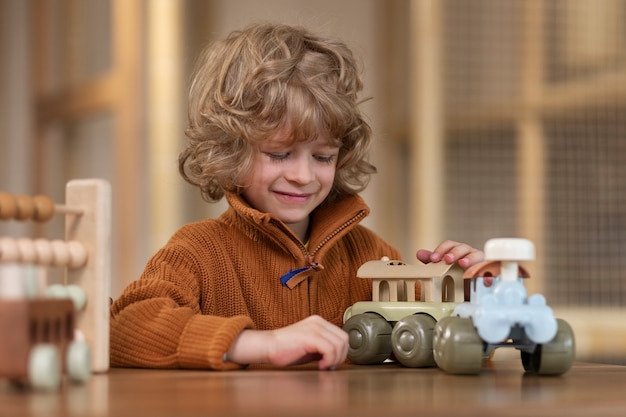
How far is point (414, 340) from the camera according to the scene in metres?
1.02

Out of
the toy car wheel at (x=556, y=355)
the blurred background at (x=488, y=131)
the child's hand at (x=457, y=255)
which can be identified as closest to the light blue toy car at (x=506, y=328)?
the toy car wheel at (x=556, y=355)

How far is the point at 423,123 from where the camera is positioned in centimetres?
263

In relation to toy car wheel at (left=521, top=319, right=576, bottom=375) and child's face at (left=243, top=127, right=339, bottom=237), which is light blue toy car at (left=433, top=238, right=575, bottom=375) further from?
child's face at (left=243, top=127, right=339, bottom=237)

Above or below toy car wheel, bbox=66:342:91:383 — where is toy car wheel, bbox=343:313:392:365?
below

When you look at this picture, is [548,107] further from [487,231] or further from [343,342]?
[343,342]

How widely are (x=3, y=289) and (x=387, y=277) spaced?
53 centimetres

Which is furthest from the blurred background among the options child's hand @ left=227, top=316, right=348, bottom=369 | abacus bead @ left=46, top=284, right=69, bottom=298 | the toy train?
abacus bead @ left=46, top=284, right=69, bottom=298

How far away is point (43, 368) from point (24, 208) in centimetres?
22

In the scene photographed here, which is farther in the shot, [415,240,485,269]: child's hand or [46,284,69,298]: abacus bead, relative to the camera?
[415,240,485,269]: child's hand

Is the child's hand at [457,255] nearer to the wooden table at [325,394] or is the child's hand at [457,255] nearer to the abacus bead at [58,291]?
the wooden table at [325,394]

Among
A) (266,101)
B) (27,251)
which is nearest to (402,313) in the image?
(266,101)

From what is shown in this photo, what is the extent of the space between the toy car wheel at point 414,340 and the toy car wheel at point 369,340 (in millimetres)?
19

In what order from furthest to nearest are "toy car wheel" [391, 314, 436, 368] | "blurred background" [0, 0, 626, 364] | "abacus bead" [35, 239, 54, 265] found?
"blurred background" [0, 0, 626, 364] → "toy car wheel" [391, 314, 436, 368] → "abacus bead" [35, 239, 54, 265]

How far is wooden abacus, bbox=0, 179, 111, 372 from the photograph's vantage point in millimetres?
895
